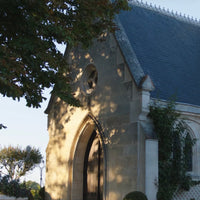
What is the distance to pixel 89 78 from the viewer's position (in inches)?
733

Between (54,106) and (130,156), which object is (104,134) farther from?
(54,106)

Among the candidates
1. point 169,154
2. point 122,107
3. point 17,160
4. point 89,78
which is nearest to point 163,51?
point 89,78

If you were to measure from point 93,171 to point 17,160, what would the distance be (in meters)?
15.2

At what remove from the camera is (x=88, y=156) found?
60.7 feet

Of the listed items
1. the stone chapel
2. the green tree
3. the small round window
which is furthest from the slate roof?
the green tree

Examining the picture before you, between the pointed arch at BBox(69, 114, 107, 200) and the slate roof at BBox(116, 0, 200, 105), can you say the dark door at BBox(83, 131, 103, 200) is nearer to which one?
the pointed arch at BBox(69, 114, 107, 200)

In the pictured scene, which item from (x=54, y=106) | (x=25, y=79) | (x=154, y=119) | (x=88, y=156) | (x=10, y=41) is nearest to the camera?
(x=10, y=41)

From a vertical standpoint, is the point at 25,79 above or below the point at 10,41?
below

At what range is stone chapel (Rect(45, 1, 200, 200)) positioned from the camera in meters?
14.4

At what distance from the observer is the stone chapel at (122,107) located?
47.2 ft

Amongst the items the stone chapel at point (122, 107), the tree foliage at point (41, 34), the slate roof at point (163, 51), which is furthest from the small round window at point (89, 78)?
Result: the tree foliage at point (41, 34)

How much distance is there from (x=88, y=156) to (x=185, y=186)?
17.9ft

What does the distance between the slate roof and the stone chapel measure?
4cm

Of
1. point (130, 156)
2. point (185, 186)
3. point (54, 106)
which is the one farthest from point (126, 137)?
point (54, 106)
